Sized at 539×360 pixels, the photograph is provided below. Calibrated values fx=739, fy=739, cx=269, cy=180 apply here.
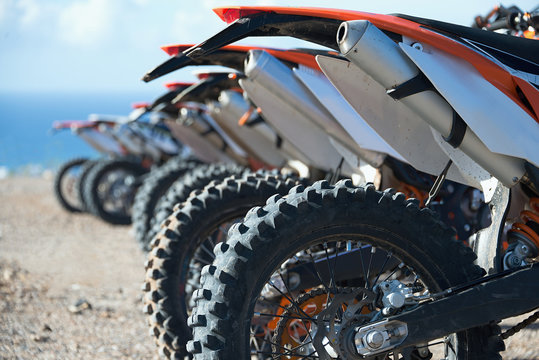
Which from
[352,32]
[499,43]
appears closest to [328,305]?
[352,32]

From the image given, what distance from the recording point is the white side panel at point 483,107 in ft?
8.70

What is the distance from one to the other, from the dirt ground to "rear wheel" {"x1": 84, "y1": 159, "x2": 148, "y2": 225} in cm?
23

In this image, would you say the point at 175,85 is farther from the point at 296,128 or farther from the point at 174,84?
the point at 296,128

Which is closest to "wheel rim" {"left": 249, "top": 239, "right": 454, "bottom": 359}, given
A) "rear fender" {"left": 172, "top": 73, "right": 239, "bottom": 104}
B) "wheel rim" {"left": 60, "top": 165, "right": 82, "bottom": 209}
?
"rear fender" {"left": 172, "top": 73, "right": 239, "bottom": 104}

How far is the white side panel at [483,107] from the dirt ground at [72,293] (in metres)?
1.53

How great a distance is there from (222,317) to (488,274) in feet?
3.43

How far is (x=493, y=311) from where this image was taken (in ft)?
8.43

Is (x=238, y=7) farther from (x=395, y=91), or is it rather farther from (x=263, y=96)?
(x=263, y=96)

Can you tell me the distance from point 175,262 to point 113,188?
7351 mm

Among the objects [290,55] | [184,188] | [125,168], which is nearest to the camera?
[290,55]

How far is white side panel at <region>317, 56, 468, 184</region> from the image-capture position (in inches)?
118

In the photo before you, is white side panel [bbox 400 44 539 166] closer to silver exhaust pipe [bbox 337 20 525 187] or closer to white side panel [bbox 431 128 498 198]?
silver exhaust pipe [bbox 337 20 525 187]

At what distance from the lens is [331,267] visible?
9.29 feet

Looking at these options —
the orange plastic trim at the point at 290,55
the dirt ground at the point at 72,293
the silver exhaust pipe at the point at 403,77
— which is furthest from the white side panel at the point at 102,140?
the silver exhaust pipe at the point at 403,77
